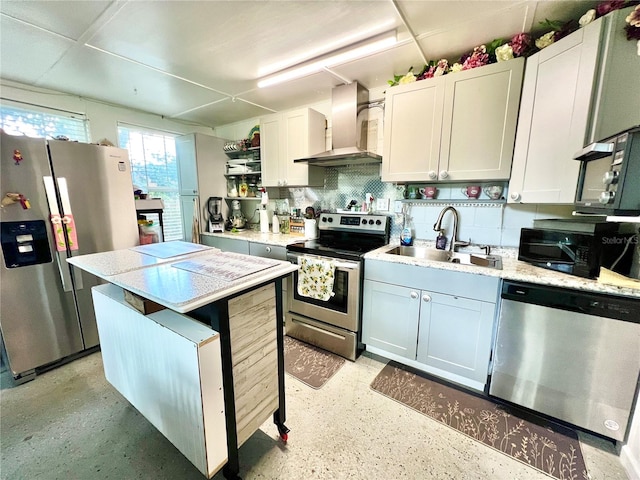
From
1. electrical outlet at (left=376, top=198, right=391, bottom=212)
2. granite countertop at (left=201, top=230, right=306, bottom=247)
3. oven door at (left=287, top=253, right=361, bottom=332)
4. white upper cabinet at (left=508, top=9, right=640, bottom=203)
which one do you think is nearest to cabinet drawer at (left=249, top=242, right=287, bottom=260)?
granite countertop at (left=201, top=230, right=306, bottom=247)

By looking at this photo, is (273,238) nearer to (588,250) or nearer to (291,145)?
(291,145)

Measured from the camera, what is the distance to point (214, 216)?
11.5 feet

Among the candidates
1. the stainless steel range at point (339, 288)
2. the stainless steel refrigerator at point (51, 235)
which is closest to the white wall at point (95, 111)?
the stainless steel refrigerator at point (51, 235)

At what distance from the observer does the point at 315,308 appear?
90.7 inches

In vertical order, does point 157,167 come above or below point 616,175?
above

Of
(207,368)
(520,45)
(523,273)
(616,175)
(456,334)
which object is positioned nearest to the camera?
(207,368)

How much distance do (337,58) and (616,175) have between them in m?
1.87

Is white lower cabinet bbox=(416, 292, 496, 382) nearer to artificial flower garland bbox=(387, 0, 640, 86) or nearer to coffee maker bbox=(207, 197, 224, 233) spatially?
artificial flower garland bbox=(387, 0, 640, 86)

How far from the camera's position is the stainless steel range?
2100mm

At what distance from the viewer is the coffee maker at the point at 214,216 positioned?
137 inches

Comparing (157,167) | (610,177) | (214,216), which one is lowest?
(214,216)

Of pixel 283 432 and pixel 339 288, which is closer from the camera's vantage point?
pixel 283 432

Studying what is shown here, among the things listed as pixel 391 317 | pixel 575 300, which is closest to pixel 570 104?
pixel 575 300

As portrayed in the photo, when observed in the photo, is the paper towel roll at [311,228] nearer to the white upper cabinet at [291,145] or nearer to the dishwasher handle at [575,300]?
the white upper cabinet at [291,145]
